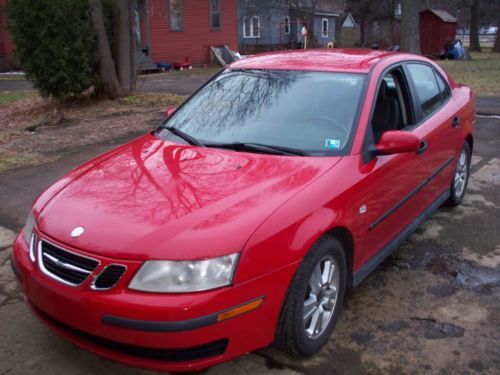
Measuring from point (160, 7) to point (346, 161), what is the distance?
20960 millimetres

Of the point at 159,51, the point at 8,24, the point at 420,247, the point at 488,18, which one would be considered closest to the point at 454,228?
the point at 420,247

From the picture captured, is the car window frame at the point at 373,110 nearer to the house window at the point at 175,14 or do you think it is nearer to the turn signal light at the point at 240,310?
the turn signal light at the point at 240,310

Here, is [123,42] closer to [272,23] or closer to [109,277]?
[109,277]

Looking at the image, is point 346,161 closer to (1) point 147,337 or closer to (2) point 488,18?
(1) point 147,337

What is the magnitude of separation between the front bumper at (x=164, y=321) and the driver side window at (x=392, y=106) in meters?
1.53

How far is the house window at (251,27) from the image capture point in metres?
Result: 34.6

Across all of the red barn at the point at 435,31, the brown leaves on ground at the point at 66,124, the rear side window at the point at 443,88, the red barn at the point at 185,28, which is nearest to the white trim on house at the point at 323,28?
the red barn at the point at 435,31

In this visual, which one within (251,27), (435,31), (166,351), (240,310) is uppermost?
(251,27)

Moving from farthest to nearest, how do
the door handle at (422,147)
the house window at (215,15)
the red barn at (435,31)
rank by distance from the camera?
the red barn at (435,31), the house window at (215,15), the door handle at (422,147)

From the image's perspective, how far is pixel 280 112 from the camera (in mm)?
3562

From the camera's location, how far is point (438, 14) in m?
29.6

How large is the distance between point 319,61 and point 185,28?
20.9 metres

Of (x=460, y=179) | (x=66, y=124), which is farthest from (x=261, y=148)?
(x=66, y=124)

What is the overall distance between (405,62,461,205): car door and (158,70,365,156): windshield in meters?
0.83
